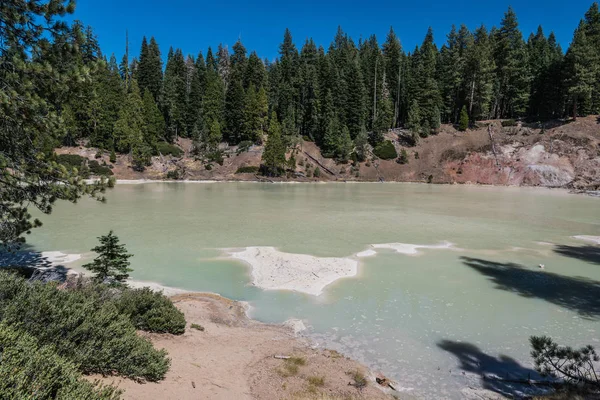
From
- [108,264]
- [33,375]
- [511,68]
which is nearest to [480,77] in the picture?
[511,68]

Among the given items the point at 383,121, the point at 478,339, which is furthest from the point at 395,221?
the point at 383,121

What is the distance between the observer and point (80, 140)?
65.3 metres

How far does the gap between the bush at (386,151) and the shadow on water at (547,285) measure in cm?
5326

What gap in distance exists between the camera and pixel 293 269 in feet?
46.7

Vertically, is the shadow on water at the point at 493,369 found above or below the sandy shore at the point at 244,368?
below

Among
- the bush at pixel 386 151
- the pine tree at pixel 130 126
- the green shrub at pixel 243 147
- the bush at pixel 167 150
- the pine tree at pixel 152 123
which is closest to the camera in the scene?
the pine tree at pixel 130 126

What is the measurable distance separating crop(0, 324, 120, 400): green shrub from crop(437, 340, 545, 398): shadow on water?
6.95m

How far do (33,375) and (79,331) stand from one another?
181 centimetres

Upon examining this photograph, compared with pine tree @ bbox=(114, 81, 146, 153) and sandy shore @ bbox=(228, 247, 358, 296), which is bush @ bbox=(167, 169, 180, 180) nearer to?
pine tree @ bbox=(114, 81, 146, 153)

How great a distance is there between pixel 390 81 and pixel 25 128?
278ft

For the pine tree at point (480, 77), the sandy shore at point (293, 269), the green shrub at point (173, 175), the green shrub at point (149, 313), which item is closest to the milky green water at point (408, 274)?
the sandy shore at point (293, 269)

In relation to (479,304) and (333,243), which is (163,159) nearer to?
(333,243)

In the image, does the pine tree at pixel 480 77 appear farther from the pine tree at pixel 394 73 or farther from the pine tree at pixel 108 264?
the pine tree at pixel 108 264

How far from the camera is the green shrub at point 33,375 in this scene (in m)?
3.18
